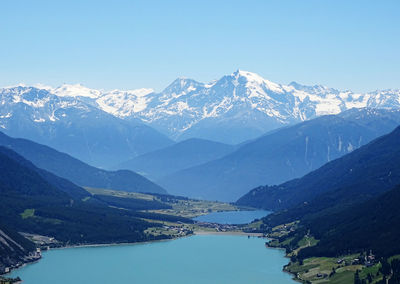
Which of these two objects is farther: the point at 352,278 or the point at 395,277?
the point at 352,278

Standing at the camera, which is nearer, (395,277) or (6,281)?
(395,277)

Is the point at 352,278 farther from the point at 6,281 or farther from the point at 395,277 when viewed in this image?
the point at 6,281

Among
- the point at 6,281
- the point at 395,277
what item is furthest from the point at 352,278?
A: the point at 6,281
